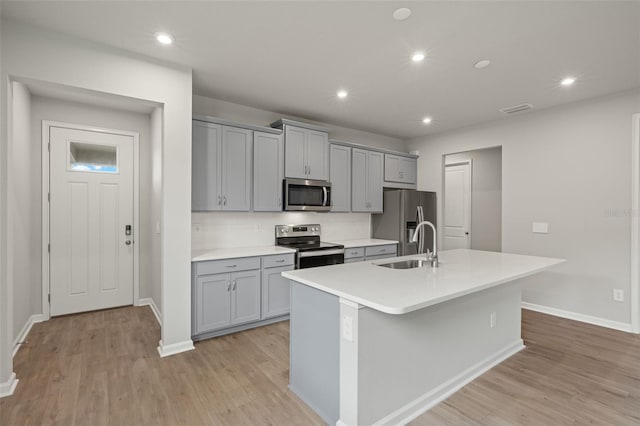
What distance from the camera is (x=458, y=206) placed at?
238 inches

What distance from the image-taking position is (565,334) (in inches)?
130

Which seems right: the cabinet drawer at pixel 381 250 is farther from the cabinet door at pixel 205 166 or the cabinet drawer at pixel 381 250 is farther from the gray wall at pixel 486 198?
the cabinet door at pixel 205 166

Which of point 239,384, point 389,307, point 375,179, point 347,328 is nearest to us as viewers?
point 389,307

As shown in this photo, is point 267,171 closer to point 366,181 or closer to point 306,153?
point 306,153

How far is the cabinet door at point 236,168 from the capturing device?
11.4 ft

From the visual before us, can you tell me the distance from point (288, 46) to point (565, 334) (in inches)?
158

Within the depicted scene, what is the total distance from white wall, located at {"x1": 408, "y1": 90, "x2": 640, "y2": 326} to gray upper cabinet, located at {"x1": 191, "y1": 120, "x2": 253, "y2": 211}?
3.59 m

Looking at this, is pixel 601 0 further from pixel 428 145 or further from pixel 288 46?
pixel 428 145

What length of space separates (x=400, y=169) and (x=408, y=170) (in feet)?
0.72

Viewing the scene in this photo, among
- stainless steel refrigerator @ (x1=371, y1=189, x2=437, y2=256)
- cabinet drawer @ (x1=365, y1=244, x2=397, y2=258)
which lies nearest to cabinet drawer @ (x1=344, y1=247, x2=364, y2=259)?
cabinet drawer @ (x1=365, y1=244, x2=397, y2=258)

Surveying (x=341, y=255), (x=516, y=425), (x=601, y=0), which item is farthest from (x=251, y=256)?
(x=601, y=0)

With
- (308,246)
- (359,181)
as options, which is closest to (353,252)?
(308,246)

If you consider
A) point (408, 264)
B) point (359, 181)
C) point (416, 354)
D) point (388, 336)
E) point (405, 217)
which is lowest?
point (416, 354)

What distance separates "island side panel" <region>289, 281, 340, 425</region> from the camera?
6.13 ft
